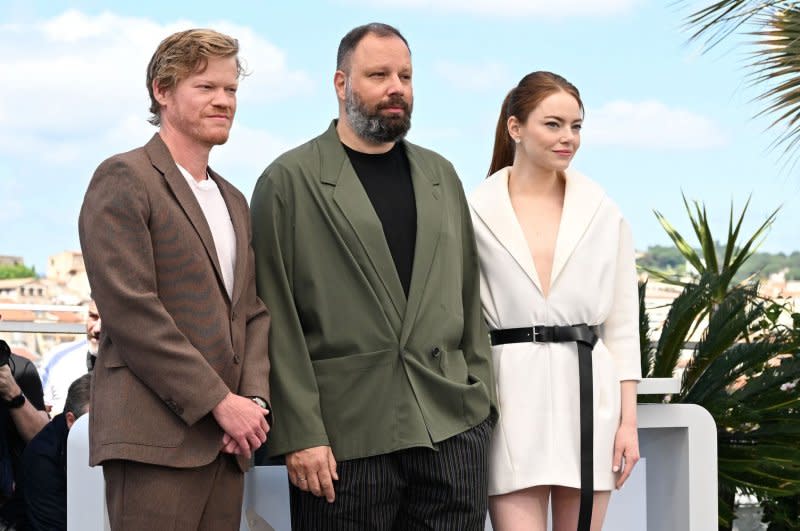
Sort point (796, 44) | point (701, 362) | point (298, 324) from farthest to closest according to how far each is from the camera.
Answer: point (796, 44) → point (701, 362) → point (298, 324)

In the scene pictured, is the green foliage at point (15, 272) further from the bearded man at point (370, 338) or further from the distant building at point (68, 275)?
the bearded man at point (370, 338)

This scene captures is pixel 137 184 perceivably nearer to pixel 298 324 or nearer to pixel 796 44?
pixel 298 324

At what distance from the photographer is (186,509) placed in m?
2.52

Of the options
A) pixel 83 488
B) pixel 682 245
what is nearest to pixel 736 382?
pixel 682 245

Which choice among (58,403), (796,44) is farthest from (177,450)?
(796,44)

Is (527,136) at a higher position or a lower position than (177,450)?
higher

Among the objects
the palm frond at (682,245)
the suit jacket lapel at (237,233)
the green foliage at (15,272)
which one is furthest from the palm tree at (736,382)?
the green foliage at (15,272)

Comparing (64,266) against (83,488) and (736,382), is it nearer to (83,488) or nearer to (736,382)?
(736,382)

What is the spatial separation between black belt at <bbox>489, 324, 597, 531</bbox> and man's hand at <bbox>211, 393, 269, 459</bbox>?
764 millimetres

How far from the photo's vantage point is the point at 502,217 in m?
3.14

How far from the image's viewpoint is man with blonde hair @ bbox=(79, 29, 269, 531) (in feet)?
8.19

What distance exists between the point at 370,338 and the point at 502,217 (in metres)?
0.53

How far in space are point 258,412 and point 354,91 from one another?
84 cm

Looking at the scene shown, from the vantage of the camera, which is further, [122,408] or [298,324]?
[298,324]
